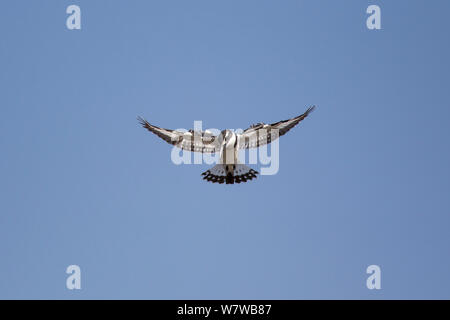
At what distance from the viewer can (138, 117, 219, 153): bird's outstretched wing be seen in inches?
1203

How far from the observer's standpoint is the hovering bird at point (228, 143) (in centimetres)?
3023

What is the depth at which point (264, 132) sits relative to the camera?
3044 cm

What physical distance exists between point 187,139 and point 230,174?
199 centimetres

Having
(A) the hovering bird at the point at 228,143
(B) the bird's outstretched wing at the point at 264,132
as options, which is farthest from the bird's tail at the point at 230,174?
(B) the bird's outstretched wing at the point at 264,132

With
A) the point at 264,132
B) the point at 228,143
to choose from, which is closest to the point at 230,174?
the point at 228,143

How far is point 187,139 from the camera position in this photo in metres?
30.7

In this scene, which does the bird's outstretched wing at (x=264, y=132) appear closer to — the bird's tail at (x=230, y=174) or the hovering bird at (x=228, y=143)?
the hovering bird at (x=228, y=143)

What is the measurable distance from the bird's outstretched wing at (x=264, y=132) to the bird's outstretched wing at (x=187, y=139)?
42.7 inches

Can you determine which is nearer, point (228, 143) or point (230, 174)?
point (228, 143)

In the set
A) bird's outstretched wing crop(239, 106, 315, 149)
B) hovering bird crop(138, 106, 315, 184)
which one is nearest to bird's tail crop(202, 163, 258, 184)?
hovering bird crop(138, 106, 315, 184)

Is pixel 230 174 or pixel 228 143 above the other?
pixel 228 143

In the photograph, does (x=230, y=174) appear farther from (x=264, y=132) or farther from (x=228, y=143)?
(x=264, y=132)

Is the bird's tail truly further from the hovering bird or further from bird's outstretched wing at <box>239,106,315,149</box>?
bird's outstretched wing at <box>239,106,315,149</box>
